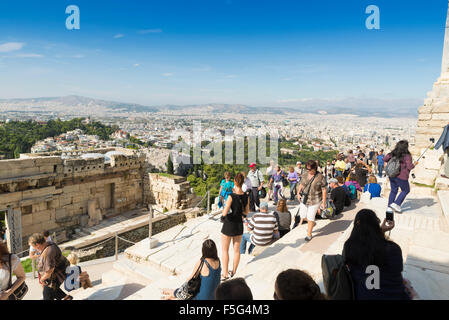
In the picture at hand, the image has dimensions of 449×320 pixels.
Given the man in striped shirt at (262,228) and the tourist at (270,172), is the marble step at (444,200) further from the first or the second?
the tourist at (270,172)

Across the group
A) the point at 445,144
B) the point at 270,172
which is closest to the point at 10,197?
the point at 270,172

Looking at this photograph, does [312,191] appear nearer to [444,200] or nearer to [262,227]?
[262,227]

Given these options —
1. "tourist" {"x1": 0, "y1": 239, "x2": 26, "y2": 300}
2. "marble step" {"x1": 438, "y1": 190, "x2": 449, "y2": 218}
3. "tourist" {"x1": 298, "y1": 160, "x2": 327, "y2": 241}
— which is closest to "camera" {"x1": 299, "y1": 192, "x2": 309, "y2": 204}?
"tourist" {"x1": 298, "y1": 160, "x2": 327, "y2": 241}

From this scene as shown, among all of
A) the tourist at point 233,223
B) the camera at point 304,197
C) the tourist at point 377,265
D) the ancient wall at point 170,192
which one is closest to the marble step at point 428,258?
the tourist at point 377,265

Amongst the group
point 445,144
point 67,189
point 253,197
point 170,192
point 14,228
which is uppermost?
point 445,144

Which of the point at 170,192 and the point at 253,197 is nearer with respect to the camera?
the point at 253,197

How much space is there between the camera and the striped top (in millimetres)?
5012

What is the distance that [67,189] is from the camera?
38.3ft

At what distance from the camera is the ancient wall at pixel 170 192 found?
1409cm

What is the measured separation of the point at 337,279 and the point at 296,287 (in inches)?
23.7

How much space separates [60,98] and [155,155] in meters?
149

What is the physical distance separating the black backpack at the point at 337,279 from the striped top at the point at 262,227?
2370 millimetres
